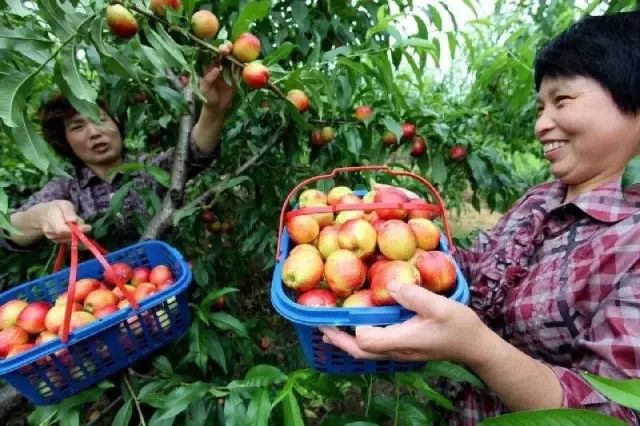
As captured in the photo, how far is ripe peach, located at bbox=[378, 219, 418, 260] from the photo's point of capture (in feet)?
3.45

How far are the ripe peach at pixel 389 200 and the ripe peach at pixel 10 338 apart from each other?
1.14 m

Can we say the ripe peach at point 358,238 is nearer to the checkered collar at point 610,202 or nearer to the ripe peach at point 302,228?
the ripe peach at point 302,228

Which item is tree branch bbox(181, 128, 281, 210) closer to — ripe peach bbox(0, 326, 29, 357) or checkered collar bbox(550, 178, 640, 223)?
ripe peach bbox(0, 326, 29, 357)

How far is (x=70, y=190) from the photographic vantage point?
82.2 inches

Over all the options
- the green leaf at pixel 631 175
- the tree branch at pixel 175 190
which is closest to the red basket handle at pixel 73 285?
the tree branch at pixel 175 190

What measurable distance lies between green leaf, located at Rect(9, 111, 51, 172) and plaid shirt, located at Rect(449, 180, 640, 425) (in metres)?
1.26

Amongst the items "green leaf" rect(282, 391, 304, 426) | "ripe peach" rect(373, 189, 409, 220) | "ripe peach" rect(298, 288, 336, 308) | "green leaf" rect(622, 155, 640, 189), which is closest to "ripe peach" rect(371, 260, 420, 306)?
"ripe peach" rect(298, 288, 336, 308)

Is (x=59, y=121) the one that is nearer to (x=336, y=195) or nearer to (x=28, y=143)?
(x=28, y=143)

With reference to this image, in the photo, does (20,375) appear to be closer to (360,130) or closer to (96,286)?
(96,286)

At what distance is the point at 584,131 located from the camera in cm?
107

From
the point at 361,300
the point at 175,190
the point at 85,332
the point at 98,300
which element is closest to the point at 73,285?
the point at 85,332

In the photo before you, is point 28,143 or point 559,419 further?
point 28,143

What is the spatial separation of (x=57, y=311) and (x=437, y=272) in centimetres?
115

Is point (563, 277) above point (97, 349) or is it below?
above
